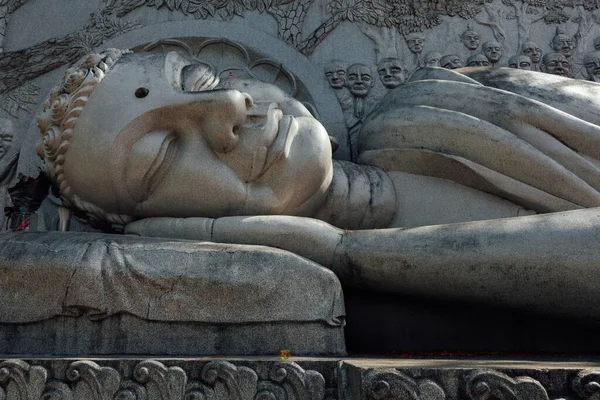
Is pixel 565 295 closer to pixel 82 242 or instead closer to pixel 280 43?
pixel 82 242

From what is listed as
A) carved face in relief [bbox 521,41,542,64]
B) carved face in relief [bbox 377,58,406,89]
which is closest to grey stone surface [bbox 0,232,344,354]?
carved face in relief [bbox 377,58,406,89]

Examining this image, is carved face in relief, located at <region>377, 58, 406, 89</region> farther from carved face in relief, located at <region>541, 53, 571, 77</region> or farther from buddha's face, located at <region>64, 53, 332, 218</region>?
buddha's face, located at <region>64, 53, 332, 218</region>

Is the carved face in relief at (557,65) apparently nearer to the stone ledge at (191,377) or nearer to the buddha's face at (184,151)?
the buddha's face at (184,151)

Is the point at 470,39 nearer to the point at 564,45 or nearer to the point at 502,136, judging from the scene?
the point at 564,45

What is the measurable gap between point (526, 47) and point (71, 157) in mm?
3742

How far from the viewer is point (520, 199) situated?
4.01 metres

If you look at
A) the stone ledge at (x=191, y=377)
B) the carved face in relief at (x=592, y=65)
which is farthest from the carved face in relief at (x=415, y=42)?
the stone ledge at (x=191, y=377)

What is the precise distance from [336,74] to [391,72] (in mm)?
443

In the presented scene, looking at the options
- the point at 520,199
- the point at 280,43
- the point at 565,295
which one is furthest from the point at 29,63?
the point at 565,295

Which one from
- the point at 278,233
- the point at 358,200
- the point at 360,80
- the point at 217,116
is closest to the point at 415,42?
the point at 360,80

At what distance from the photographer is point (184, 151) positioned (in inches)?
146

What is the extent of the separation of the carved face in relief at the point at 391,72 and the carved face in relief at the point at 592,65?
1563 millimetres

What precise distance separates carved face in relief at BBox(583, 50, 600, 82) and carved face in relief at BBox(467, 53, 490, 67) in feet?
2.81

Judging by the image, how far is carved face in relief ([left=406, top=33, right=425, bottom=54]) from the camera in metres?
5.43
